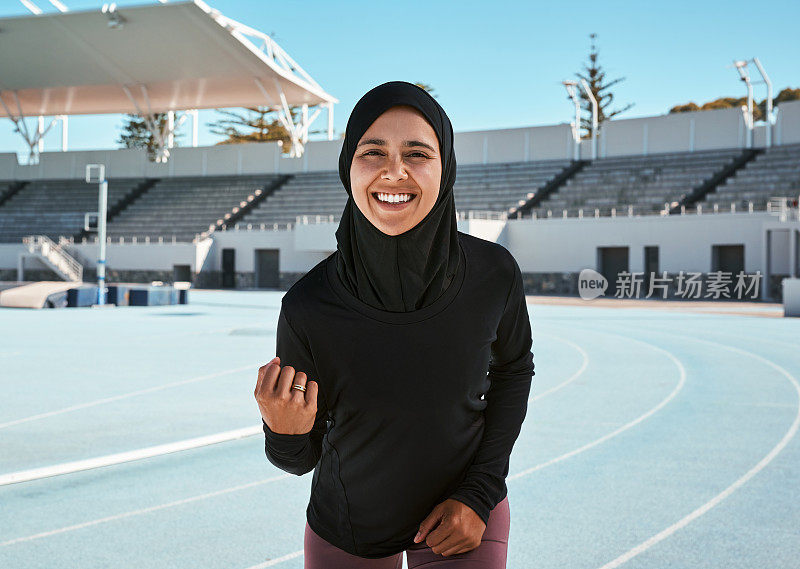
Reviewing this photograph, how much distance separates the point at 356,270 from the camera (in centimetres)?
200

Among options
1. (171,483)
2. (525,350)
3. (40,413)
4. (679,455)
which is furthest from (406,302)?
(40,413)

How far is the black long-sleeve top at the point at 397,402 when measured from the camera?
6.42 ft

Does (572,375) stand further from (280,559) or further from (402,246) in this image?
(402,246)

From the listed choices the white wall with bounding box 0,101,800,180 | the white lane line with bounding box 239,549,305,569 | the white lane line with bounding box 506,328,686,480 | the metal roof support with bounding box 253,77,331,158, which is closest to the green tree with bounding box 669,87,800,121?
the white wall with bounding box 0,101,800,180

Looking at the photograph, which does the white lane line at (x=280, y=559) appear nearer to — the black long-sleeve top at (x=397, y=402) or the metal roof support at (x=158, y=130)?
the black long-sleeve top at (x=397, y=402)

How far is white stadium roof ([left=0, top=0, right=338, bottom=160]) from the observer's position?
4709cm

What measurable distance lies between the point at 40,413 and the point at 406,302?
8.38 meters

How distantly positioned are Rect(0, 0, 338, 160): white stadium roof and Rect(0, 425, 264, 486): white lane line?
4056 cm

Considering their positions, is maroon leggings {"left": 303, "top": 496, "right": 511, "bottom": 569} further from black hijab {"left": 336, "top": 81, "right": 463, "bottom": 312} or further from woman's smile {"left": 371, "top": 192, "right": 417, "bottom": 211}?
woman's smile {"left": 371, "top": 192, "right": 417, "bottom": 211}

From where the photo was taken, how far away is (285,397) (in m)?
1.87

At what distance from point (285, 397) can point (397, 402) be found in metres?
0.26

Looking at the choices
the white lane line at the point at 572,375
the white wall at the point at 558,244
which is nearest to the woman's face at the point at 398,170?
the white lane line at the point at 572,375

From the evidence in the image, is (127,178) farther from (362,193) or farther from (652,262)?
(362,193)

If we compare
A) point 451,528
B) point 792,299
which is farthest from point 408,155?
point 792,299
